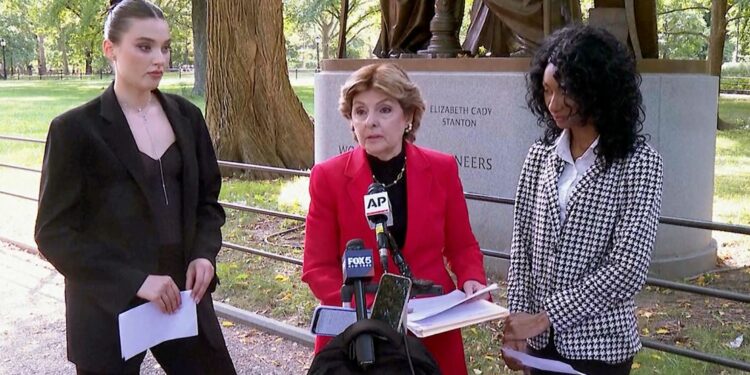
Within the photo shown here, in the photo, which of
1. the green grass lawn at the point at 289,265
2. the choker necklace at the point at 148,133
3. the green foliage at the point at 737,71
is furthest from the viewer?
the green foliage at the point at 737,71

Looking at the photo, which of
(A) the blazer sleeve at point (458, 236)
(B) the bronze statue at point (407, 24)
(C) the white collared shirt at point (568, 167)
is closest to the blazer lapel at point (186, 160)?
(A) the blazer sleeve at point (458, 236)

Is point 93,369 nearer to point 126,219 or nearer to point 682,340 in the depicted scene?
point 126,219

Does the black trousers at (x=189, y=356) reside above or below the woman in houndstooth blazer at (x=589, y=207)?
below

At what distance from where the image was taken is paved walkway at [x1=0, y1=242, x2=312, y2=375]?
548 centimetres

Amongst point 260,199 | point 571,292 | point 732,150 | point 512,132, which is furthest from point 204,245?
point 732,150

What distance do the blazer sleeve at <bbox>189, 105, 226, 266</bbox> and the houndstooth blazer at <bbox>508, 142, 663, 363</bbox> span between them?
122 cm

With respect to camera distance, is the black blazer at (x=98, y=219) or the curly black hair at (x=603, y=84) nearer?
the curly black hair at (x=603, y=84)

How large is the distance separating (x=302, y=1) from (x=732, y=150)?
3374cm

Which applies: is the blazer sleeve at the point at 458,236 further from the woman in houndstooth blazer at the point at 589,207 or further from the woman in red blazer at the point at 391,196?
the woman in houndstooth blazer at the point at 589,207

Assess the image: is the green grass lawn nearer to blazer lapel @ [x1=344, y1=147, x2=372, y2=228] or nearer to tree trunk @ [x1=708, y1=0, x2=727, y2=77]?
blazer lapel @ [x1=344, y1=147, x2=372, y2=228]

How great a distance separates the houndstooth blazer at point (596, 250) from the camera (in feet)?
8.57

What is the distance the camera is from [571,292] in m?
2.69

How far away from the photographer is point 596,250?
8.82ft

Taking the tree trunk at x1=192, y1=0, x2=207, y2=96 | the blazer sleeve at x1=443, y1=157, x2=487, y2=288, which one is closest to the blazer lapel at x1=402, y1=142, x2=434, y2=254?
the blazer sleeve at x1=443, y1=157, x2=487, y2=288
